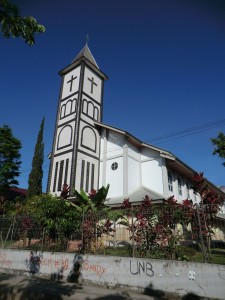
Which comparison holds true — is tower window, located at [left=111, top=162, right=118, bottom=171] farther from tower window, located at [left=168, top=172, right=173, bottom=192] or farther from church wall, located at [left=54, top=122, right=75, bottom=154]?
tower window, located at [left=168, top=172, right=173, bottom=192]

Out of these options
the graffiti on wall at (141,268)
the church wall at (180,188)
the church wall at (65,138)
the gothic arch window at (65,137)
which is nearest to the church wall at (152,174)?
the church wall at (180,188)

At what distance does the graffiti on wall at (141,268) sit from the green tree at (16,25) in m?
7.52

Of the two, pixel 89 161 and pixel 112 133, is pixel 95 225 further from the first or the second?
pixel 112 133

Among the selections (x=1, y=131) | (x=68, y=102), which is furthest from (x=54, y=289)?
(x=1, y=131)

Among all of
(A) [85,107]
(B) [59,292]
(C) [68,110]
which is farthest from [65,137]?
(B) [59,292]

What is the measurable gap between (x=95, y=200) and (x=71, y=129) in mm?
12018

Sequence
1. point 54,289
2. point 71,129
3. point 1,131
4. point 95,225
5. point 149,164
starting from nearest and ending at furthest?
point 54,289, point 95,225, point 149,164, point 71,129, point 1,131

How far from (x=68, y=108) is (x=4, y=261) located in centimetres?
1831

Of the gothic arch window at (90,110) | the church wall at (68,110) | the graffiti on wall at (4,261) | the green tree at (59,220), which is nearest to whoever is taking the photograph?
the green tree at (59,220)

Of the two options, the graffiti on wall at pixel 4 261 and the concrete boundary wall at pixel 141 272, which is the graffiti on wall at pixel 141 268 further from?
the graffiti on wall at pixel 4 261

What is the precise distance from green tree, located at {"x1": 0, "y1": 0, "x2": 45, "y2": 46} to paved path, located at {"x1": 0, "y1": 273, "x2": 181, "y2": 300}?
7.50 m

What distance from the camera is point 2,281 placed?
9.43m

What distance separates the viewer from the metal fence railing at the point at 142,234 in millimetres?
7574

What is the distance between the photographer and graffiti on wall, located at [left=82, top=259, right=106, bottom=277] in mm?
8719
